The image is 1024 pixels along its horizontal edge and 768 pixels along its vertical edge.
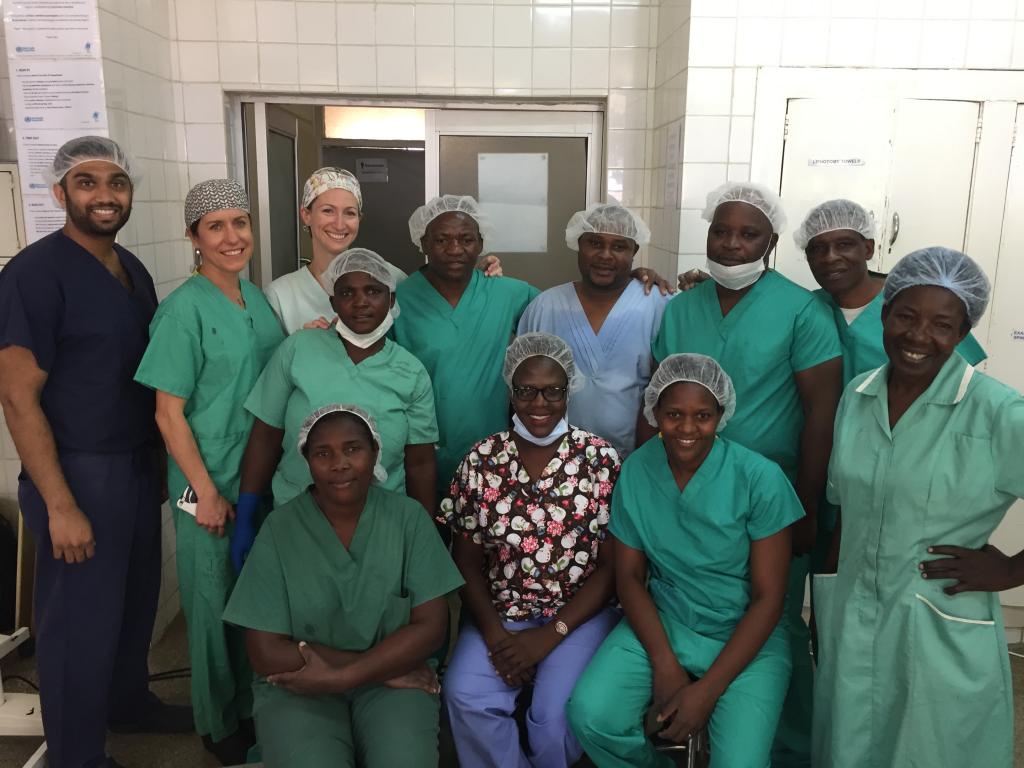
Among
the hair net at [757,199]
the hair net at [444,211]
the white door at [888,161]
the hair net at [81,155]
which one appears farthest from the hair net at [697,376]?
the hair net at [81,155]

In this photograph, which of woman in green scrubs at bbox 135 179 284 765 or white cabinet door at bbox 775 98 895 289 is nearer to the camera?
woman in green scrubs at bbox 135 179 284 765

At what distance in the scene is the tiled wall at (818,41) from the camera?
2.91m

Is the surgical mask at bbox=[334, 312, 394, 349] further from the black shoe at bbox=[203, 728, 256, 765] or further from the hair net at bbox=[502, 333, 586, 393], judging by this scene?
the black shoe at bbox=[203, 728, 256, 765]

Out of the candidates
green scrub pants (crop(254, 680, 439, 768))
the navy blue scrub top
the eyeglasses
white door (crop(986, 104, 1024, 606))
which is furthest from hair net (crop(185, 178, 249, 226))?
white door (crop(986, 104, 1024, 606))

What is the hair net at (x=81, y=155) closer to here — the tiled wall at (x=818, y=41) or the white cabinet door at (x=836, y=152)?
the tiled wall at (x=818, y=41)

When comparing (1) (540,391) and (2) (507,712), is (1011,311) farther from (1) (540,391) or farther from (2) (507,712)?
(2) (507,712)

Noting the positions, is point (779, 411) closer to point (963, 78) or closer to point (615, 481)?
point (615, 481)

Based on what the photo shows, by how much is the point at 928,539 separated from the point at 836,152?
1847 millimetres

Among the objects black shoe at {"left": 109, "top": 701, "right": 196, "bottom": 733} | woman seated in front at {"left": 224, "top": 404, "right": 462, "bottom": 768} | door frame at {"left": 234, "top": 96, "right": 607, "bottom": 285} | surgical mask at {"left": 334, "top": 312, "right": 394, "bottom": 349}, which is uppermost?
door frame at {"left": 234, "top": 96, "right": 607, "bottom": 285}

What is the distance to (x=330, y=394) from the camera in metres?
2.08

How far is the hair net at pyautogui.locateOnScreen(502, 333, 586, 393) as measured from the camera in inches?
83.6

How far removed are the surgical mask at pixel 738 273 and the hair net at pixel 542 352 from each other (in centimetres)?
47

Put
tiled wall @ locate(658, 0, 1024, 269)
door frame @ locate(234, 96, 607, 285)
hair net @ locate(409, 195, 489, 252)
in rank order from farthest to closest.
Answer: door frame @ locate(234, 96, 607, 285) → tiled wall @ locate(658, 0, 1024, 269) → hair net @ locate(409, 195, 489, 252)

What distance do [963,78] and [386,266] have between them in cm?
234
